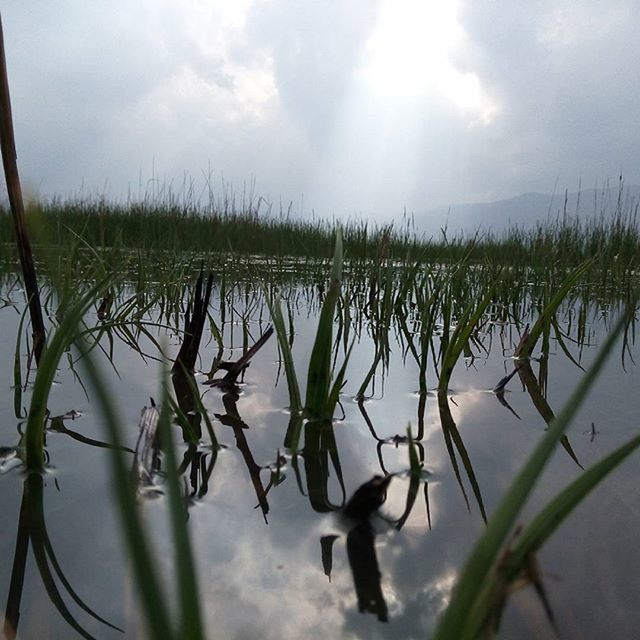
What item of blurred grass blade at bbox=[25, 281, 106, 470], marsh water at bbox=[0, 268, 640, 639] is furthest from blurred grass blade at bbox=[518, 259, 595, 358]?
blurred grass blade at bbox=[25, 281, 106, 470]

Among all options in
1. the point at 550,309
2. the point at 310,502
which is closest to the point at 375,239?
the point at 550,309

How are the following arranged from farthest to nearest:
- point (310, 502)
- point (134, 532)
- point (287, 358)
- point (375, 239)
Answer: point (375, 239) < point (287, 358) < point (310, 502) < point (134, 532)

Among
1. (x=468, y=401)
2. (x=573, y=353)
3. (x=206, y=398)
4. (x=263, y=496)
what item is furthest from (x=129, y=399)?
(x=573, y=353)

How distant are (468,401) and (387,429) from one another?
0.95ft

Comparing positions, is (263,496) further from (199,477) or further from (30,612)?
(30,612)

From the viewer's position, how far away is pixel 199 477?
798 mm

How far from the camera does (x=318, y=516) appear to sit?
0.69 m

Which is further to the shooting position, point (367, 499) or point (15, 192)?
point (15, 192)

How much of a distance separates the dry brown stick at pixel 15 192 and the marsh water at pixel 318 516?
165 mm

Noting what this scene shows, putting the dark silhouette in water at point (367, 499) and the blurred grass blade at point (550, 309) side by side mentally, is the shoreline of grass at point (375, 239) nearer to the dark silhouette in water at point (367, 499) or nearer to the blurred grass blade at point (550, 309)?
the blurred grass blade at point (550, 309)

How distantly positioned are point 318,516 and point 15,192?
73 cm

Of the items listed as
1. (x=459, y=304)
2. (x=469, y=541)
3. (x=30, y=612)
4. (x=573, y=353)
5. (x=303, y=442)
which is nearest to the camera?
(x=30, y=612)

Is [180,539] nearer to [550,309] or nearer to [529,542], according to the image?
[529,542]

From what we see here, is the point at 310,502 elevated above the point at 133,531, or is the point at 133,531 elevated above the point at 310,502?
the point at 133,531
